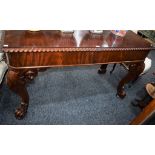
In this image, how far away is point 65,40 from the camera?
57.1 inches

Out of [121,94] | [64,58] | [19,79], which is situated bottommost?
[121,94]

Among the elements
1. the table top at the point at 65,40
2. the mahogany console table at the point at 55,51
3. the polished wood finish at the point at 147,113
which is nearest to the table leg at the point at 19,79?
the mahogany console table at the point at 55,51

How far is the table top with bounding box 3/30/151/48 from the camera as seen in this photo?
1.30m

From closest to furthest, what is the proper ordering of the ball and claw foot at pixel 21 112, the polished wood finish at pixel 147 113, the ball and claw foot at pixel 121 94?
the polished wood finish at pixel 147 113, the ball and claw foot at pixel 21 112, the ball and claw foot at pixel 121 94

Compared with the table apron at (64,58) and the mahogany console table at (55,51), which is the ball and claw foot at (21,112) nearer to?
the mahogany console table at (55,51)

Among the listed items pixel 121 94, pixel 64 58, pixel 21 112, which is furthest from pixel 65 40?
pixel 121 94

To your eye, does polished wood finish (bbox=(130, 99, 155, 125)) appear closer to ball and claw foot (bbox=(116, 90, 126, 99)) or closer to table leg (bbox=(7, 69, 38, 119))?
table leg (bbox=(7, 69, 38, 119))

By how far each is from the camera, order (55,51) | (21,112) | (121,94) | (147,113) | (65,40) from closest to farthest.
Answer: (147,113) → (55,51) → (65,40) → (21,112) → (121,94)

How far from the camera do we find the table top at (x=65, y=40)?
1.30 metres

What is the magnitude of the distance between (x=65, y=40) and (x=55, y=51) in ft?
0.61

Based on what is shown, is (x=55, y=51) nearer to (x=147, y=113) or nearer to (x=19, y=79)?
(x=19, y=79)

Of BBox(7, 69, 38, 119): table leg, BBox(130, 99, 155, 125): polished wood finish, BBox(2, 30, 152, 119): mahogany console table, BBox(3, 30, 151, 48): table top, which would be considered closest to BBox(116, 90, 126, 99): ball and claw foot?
BBox(2, 30, 152, 119): mahogany console table

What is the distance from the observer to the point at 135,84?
8.40 feet
